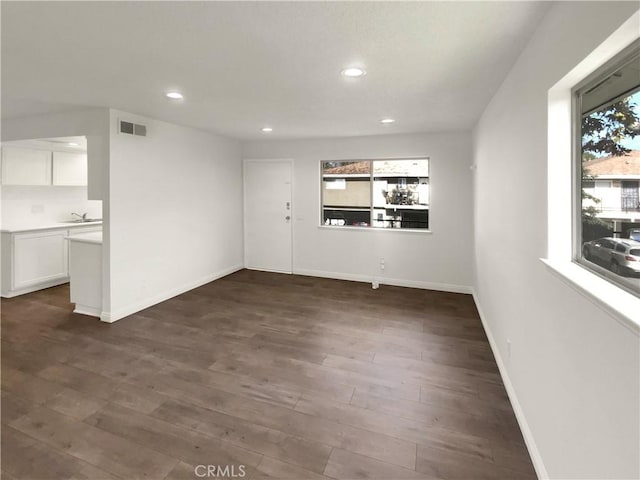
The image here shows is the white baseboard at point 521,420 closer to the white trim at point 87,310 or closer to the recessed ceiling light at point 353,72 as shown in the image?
the recessed ceiling light at point 353,72

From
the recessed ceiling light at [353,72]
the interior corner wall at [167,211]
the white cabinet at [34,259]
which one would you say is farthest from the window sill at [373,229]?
the white cabinet at [34,259]

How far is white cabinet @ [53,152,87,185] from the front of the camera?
5277 millimetres

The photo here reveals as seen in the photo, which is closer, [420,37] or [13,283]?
[420,37]

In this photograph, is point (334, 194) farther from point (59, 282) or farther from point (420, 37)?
point (59, 282)

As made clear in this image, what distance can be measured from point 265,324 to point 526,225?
278 centimetres

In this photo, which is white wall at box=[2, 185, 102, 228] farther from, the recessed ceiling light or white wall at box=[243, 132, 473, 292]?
the recessed ceiling light

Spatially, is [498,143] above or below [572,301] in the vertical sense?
above

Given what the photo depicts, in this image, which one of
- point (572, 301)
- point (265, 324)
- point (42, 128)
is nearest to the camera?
point (572, 301)

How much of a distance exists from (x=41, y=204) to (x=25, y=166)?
774 mm

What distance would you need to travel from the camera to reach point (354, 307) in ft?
14.2

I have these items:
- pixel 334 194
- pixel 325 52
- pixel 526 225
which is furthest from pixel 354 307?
pixel 325 52

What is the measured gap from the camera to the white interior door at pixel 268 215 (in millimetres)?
6031

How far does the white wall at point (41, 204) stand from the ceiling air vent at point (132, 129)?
8.53 ft

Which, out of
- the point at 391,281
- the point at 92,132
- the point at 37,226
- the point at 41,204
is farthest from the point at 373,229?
the point at 41,204
